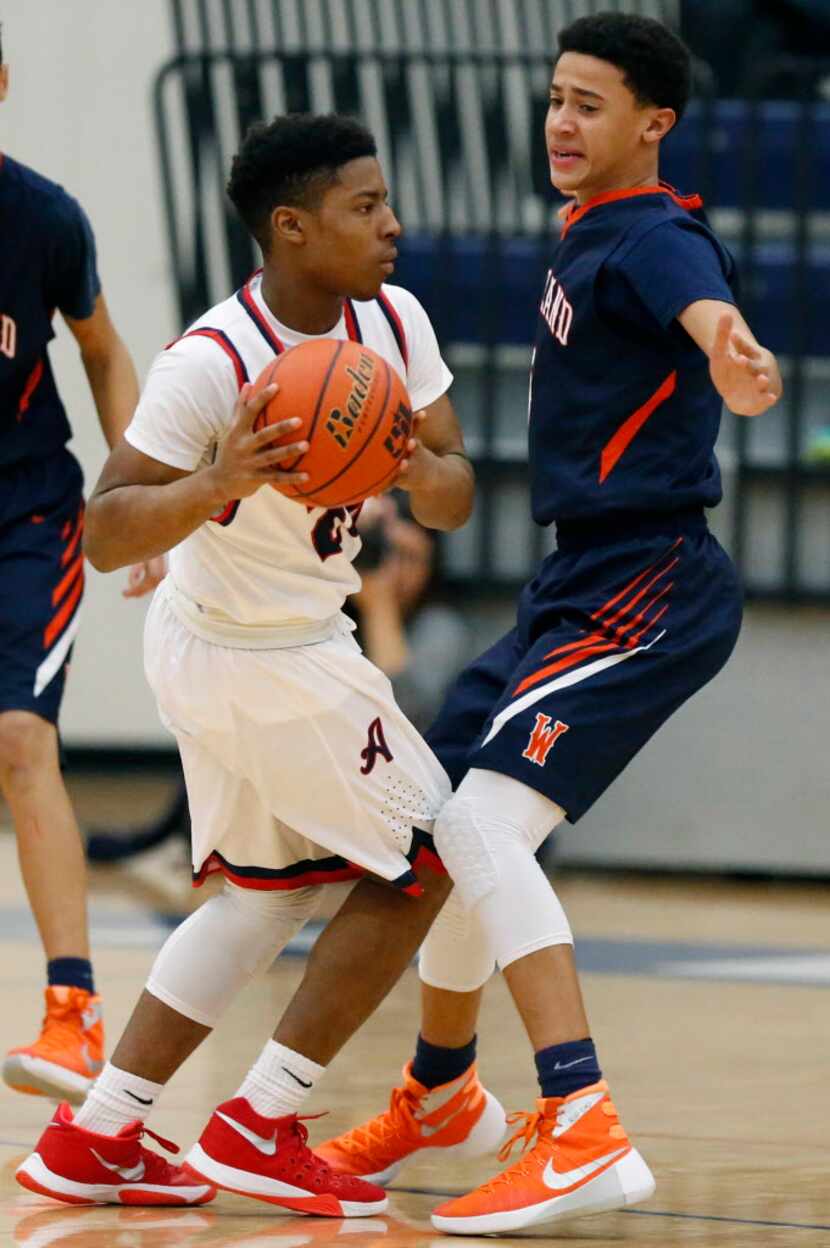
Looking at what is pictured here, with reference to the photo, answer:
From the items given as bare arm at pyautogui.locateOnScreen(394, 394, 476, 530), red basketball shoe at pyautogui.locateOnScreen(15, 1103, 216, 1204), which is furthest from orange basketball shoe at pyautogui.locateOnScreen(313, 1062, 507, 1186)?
bare arm at pyautogui.locateOnScreen(394, 394, 476, 530)

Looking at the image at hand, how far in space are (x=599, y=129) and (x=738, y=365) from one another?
0.65 metres

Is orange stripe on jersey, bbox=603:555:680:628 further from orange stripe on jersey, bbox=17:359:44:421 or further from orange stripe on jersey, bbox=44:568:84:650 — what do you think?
orange stripe on jersey, bbox=17:359:44:421

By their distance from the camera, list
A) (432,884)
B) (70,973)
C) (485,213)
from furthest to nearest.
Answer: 1. (485,213)
2. (70,973)
3. (432,884)

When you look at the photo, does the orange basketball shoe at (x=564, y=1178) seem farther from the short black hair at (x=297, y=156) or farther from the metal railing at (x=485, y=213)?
the metal railing at (x=485, y=213)

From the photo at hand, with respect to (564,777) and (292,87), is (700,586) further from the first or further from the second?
(292,87)

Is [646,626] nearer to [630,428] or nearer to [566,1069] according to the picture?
[630,428]

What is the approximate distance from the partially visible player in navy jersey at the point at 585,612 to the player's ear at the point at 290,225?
18.5 inches

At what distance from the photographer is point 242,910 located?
3.82m

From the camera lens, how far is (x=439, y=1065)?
400 centimetres

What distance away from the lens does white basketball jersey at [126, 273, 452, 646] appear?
3.53 m

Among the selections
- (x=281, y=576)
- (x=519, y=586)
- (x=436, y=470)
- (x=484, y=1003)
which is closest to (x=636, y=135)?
(x=436, y=470)

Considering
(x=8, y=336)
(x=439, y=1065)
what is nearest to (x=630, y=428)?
(x=439, y=1065)

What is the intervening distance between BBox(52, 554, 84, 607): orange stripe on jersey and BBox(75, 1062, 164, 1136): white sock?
4.39 feet

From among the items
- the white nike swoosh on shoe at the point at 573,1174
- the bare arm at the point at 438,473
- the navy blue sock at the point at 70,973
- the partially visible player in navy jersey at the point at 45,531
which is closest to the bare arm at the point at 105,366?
the partially visible player in navy jersey at the point at 45,531
